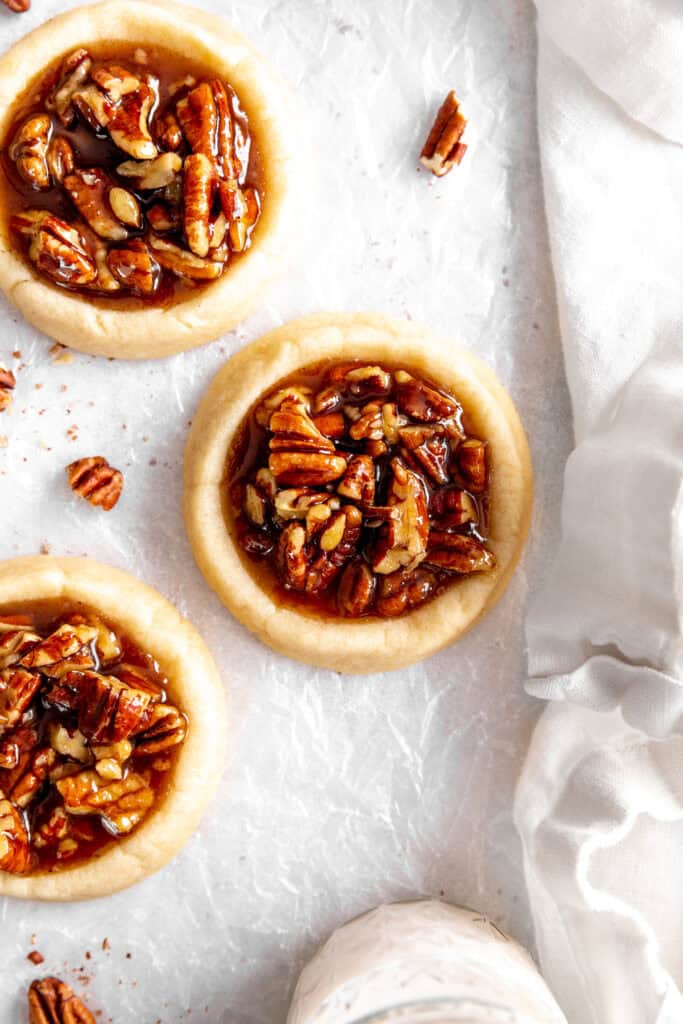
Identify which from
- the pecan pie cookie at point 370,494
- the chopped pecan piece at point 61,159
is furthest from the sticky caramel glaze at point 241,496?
the chopped pecan piece at point 61,159

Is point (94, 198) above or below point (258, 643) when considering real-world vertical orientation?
above

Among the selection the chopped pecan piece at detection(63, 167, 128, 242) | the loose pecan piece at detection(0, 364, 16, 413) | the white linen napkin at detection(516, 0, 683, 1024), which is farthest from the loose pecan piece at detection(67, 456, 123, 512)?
the white linen napkin at detection(516, 0, 683, 1024)

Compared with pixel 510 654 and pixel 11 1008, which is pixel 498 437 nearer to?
pixel 510 654

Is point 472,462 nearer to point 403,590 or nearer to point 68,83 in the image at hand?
point 403,590

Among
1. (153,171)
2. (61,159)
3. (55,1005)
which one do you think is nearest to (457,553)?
(153,171)

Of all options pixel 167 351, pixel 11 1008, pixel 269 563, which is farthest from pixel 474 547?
pixel 11 1008
